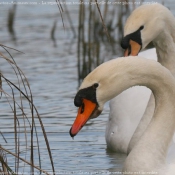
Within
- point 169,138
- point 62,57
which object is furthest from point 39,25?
point 169,138

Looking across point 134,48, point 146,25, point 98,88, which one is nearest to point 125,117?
point 134,48

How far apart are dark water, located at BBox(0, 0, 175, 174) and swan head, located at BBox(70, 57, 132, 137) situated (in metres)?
1.82

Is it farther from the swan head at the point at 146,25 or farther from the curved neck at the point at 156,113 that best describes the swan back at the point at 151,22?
the curved neck at the point at 156,113

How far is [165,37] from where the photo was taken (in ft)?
27.1

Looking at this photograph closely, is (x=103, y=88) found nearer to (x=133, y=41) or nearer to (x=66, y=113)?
(x=133, y=41)

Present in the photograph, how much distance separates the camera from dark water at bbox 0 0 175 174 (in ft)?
27.4

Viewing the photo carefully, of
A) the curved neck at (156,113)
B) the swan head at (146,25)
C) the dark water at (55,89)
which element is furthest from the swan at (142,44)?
the curved neck at (156,113)

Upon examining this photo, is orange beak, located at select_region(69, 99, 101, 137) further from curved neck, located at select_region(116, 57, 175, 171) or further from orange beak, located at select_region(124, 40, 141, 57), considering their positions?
orange beak, located at select_region(124, 40, 141, 57)

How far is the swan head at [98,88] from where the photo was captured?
5.78 meters

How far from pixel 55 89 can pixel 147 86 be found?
563cm

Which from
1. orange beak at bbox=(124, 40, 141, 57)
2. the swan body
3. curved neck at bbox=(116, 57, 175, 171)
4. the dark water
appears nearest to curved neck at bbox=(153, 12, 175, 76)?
orange beak at bbox=(124, 40, 141, 57)

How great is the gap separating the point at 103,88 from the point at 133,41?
2459 mm

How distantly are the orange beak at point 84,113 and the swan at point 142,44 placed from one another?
1796mm

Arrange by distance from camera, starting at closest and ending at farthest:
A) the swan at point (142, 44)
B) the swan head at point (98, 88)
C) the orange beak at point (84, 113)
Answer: the swan head at point (98, 88)
the orange beak at point (84, 113)
the swan at point (142, 44)
